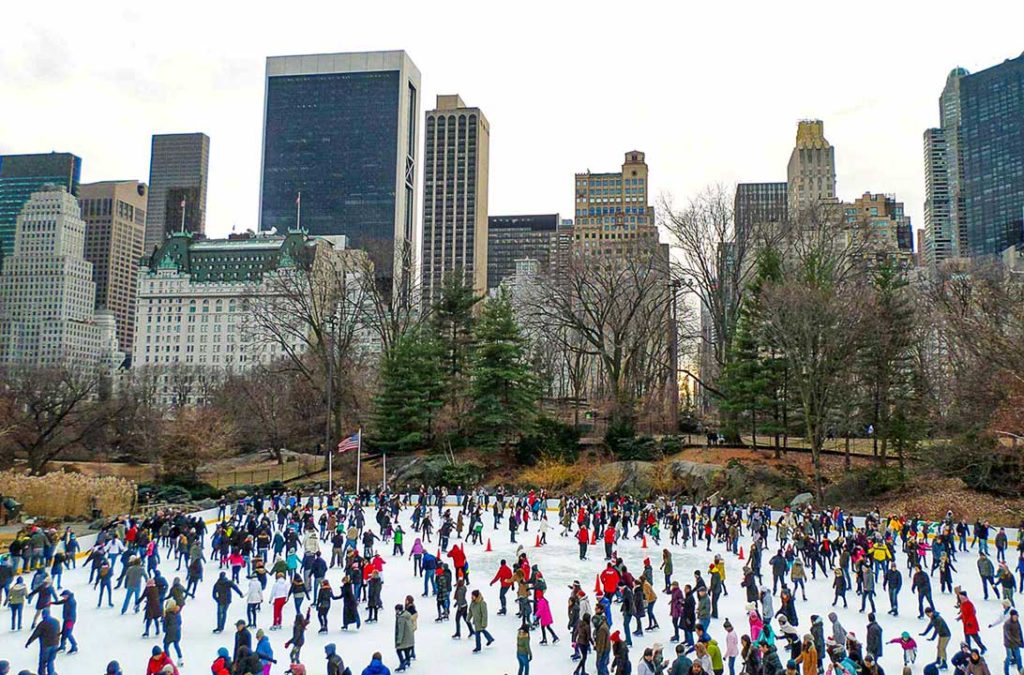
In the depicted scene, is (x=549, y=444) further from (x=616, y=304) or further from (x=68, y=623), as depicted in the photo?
(x=68, y=623)

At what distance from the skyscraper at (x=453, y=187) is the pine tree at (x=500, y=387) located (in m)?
143

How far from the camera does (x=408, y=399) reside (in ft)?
150

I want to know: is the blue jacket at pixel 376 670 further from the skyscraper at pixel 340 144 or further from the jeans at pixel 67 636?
the skyscraper at pixel 340 144

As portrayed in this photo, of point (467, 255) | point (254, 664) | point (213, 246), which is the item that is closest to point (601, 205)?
point (467, 255)

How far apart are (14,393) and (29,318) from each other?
553 ft

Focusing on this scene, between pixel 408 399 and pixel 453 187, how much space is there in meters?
151

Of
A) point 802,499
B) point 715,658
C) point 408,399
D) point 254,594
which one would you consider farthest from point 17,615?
point 408,399

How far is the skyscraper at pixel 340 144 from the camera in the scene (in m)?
188

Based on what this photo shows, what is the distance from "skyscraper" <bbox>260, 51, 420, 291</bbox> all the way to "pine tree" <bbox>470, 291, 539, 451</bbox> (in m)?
144

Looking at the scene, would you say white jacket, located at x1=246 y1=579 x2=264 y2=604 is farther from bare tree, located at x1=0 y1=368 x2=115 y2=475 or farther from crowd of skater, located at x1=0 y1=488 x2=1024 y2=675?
bare tree, located at x1=0 y1=368 x2=115 y2=475

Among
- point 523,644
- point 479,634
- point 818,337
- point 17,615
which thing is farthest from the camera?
point 818,337

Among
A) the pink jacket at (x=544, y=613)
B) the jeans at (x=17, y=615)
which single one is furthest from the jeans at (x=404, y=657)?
the jeans at (x=17, y=615)

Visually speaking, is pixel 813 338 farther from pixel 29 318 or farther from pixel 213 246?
pixel 29 318

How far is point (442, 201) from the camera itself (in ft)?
627
